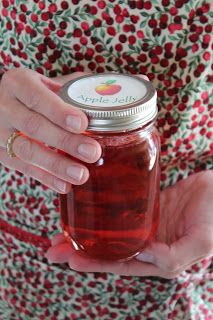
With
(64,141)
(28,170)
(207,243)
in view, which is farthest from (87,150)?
(207,243)

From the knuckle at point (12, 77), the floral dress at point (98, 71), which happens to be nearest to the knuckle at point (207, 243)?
the floral dress at point (98, 71)

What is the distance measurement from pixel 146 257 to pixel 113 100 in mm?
247

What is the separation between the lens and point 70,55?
0.75m

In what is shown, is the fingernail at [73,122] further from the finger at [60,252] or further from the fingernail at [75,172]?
the finger at [60,252]

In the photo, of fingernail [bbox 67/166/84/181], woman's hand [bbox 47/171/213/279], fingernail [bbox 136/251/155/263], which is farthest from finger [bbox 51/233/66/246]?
fingernail [bbox 67/166/84/181]

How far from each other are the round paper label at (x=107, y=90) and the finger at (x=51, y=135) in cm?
4

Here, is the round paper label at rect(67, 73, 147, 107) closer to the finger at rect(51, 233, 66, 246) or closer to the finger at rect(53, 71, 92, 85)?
the finger at rect(53, 71, 92, 85)

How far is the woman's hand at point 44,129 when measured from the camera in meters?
0.55

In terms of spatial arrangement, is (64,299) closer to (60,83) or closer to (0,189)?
(0,189)

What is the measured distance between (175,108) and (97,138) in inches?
8.2

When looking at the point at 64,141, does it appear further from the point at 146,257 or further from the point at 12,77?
the point at 146,257

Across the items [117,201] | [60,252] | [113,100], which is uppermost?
[113,100]

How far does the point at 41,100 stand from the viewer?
0.57 meters

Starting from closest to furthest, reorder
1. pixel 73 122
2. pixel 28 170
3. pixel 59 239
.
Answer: pixel 73 122 → pixel 28 170 → pixel 59 239
